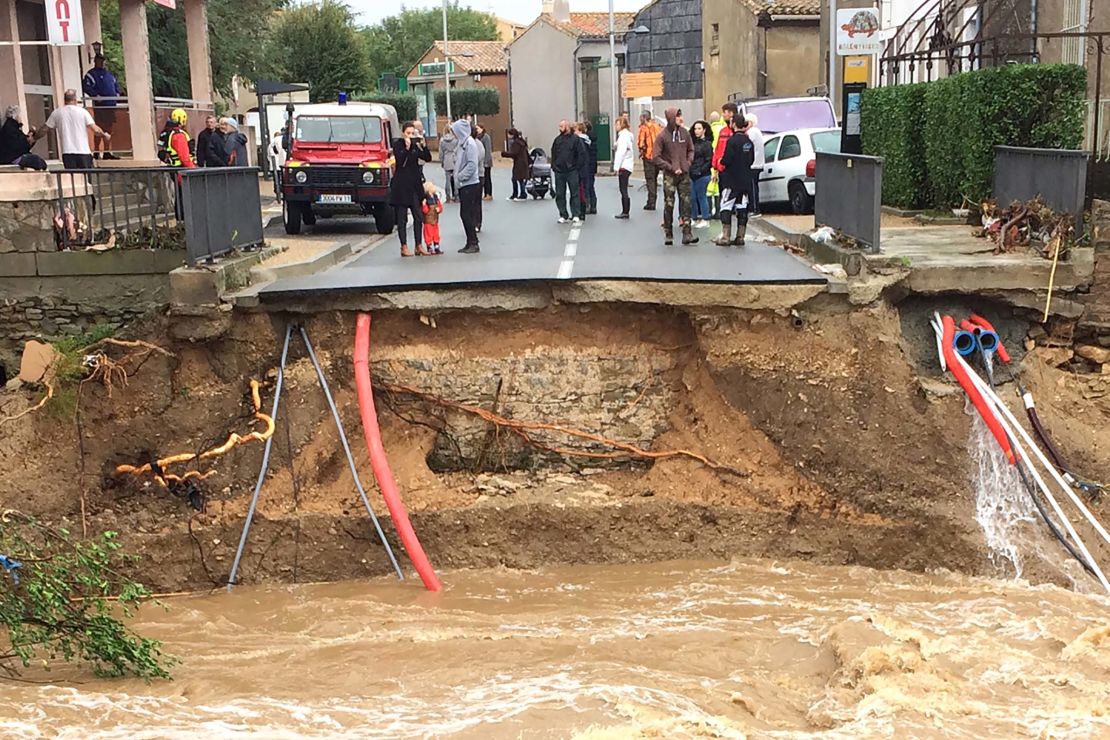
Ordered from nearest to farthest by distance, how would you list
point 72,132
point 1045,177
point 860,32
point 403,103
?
point 1045,177 < point 72,132 < point 860,32 < point 403,103

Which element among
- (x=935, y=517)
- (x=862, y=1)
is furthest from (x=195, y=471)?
(x=862, y=1)

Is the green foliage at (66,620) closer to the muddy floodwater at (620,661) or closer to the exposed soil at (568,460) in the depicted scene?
the muddy floodwater at (620,661)

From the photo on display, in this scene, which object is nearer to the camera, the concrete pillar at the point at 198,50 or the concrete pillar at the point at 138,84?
the concrete pillar at the point at 138,84

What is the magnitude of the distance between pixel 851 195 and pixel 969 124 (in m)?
3.12

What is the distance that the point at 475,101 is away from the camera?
6275cm

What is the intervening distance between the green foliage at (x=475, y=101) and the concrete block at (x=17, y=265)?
156ft

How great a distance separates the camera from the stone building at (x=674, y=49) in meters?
46.8

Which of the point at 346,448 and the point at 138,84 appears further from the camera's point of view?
the point at 138,84

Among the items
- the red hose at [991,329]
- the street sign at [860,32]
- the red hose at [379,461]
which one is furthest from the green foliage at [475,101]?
the red hose at [991,329]

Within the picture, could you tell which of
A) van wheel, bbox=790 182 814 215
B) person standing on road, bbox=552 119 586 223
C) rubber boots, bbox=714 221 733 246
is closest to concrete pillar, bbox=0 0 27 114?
person standing on road, bbox=552 119 586 223

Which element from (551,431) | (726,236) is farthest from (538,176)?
(551,431)

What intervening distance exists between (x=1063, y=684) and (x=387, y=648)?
5.11 m

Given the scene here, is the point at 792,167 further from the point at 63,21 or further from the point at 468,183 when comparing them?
the point at 63,21

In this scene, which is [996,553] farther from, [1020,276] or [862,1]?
[862,1]
